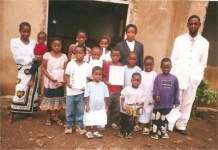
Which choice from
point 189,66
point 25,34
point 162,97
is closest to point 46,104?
point 25,34

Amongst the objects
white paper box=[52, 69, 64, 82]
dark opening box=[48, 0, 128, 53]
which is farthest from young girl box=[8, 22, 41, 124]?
dark opening box=[48, 0, 128, 53]

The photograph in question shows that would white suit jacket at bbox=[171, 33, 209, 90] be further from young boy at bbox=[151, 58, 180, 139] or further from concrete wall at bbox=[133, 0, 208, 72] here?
concrete wall at bbox=[133, 0, 208, 72]

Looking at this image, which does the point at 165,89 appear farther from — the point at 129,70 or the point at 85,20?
the point at 85,20

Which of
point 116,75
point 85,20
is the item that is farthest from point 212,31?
point 85,20

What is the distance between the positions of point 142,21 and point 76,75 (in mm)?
2493

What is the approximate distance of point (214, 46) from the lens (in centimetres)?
746

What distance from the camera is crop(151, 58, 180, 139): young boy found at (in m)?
4.47

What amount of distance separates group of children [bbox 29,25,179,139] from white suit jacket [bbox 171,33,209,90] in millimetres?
342

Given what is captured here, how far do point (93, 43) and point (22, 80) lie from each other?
4106 millimetres

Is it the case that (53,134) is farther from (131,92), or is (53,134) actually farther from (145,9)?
(145,9)

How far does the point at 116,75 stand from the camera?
4.46m

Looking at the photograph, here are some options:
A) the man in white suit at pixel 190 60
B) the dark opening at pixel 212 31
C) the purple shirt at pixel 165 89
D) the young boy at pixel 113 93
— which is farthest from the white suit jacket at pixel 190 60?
the dark opening at pixel 212 31

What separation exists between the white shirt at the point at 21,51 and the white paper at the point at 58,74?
1.50 feet

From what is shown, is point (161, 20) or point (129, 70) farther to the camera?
point (161, 20)
